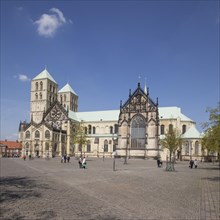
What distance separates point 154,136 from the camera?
85125mm

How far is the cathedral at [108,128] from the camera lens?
85562mm

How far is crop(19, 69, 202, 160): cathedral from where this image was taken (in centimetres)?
8556

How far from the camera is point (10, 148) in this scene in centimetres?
15088

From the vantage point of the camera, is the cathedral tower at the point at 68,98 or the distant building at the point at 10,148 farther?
the distant building at the point at 10,148

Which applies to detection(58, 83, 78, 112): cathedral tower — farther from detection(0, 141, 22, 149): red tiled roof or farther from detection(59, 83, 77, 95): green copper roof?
→ detection(0, 141, 22, 149): red tiled roof

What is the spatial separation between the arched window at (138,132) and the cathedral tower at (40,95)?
40.7 meters

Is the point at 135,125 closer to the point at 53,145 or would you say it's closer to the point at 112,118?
the point at 112,118

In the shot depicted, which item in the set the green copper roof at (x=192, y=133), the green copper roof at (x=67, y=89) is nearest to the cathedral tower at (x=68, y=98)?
the green copper roof at (x=67, y=89)

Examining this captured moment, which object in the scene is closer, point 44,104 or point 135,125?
point 135,125

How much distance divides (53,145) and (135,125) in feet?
93.3

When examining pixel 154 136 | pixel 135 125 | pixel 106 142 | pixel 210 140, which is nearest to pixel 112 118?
pixel 106 142

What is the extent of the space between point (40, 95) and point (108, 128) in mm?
31923

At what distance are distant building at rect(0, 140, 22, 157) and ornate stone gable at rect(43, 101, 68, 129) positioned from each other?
5024 centimetres

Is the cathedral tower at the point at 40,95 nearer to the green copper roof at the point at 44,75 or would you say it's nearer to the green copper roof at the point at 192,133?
the green copper roof at the point at 44,75
